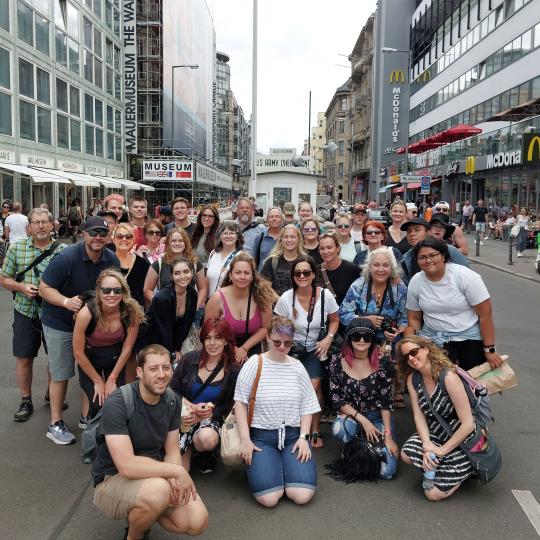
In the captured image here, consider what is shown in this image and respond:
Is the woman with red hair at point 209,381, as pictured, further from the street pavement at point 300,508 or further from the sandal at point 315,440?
the sandal at point 315,440

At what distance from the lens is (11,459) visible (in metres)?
4.55

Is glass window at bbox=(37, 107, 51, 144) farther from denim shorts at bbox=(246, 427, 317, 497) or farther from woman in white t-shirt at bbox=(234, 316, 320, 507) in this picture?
denim shorts at bbox=(246, 427, 317, 497)

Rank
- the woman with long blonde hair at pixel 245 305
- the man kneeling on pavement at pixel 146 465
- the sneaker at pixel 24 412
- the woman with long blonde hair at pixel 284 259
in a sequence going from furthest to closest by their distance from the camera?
the woman with long blonde hair at pixel 284 259
the sneaker at pixel 24 412
the woman with long blonde hair at pixel 245 305
the man kneeling on pavement at pixel 146 465

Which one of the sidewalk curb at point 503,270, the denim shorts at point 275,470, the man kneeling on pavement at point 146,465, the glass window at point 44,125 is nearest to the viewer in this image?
the man kneeling on pavement at point 146,465

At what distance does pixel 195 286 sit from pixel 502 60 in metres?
31.1

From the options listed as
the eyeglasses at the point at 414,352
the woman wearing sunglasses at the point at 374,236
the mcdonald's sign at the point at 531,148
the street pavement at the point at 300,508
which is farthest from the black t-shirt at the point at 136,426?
the mcdonald's sign at the point at 531,148

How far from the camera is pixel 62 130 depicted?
30141 millimetres

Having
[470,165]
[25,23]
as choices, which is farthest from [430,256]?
[470,165]

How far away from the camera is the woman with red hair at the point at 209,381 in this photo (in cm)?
432

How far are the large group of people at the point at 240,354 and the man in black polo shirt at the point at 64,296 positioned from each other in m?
0.01

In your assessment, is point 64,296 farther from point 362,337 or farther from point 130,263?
point 362,337

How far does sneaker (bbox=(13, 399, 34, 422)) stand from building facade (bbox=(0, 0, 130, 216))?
17.6m

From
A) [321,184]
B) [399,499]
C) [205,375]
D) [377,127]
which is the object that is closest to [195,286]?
[205,375]

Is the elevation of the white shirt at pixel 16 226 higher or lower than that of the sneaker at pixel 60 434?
higher
